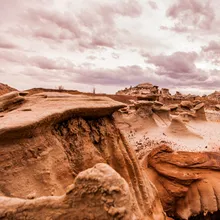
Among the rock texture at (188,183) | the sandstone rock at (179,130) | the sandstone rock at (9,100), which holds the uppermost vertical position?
the sandstone rock at (9,100)

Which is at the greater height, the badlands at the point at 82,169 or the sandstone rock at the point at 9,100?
the sandstone rock at the point at 9,100

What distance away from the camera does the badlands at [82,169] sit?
1.57 meters

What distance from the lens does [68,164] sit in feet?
8.70

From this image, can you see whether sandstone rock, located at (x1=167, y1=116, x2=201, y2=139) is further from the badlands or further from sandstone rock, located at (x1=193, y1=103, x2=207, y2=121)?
sandstone rock, located at (x1=193, y1=103, x2=207, y2=121)

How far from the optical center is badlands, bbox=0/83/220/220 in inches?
61.7

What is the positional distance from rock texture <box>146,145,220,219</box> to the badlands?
0.02 metres

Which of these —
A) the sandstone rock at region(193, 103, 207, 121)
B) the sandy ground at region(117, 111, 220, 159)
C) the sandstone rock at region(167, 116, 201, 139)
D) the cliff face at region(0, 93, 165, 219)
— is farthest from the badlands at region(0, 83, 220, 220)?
the sandstone rock at region(193, 103, 207, 121)

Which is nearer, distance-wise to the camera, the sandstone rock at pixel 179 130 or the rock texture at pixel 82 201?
the rock texture at pixel 82 201

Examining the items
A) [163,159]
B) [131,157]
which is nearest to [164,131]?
[163,159]

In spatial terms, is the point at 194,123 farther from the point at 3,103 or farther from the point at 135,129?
the point at 3,103

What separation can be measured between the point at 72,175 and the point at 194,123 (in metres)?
13.0

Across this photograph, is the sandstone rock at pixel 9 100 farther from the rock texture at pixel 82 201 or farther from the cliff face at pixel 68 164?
the rock texture at pixel 82 201

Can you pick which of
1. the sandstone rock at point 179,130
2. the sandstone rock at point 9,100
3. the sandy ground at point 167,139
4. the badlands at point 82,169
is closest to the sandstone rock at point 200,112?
the sandy ground at point 167,139

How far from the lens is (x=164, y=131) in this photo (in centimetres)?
1044
